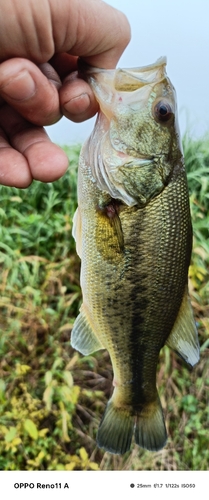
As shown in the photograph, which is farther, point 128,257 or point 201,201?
point 201,201

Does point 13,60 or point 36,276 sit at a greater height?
point 13,60

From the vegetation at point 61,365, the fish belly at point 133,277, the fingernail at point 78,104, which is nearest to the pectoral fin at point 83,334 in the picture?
the fish belly at point 133,277

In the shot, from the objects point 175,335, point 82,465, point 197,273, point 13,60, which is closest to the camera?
point 13,60

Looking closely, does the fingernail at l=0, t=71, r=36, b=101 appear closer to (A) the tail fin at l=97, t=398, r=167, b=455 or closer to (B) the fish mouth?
(B) the fish mouth

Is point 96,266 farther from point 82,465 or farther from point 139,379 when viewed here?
point 82,465

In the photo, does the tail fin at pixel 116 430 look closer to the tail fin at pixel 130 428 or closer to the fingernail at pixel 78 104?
the tail fin at pixel 130 428

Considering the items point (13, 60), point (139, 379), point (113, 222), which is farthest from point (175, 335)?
point (13, 60)

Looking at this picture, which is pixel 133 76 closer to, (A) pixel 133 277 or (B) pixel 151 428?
(A) pixel 133 277

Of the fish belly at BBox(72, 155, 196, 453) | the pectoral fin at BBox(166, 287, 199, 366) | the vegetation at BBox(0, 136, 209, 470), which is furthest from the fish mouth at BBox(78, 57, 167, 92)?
the vegetation at BBox(0, 136, 209, 470)

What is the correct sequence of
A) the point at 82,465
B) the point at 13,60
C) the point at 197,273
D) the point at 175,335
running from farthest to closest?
1. the point at 197,273
2. the point at 82,465
3. the point at 175,335
4. the point at 13,60
